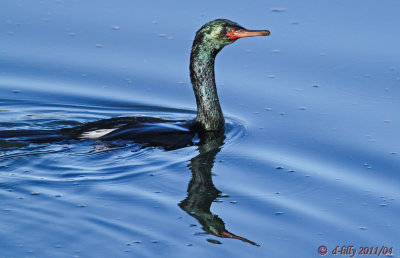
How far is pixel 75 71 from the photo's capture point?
35.5 ft

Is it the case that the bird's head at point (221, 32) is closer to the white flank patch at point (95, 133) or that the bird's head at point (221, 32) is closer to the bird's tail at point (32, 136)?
the white flank patch at point (95, 133)

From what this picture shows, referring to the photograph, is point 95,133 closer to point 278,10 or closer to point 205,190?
point 205,190

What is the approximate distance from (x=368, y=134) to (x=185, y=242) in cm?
335

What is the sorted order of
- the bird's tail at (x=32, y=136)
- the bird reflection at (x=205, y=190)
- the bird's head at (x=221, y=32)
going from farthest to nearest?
the bird's head at (x=221, y=32) → the bird's tail at (x=32, y=136) → the bird reflection at (x=205, y=190)

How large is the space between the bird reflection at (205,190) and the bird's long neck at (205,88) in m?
0.15

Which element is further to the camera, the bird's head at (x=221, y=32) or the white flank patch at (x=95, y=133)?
the bird's head at (x=221, y=32)

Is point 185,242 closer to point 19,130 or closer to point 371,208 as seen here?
point 371,208

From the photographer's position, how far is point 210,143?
30.4 feet

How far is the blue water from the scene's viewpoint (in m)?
7.04

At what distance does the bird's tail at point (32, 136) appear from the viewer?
8750mm

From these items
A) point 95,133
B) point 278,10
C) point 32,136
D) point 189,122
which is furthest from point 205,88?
point 278,10

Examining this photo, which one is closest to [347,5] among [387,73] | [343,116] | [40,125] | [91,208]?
[387,73]

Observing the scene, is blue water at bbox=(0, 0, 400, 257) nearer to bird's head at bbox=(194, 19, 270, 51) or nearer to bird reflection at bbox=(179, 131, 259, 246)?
bird reflection at bbox=(179, 131, 259, 246)

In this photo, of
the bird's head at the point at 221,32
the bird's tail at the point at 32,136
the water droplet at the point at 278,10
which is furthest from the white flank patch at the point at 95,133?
the water droplet at the point at 278,10
